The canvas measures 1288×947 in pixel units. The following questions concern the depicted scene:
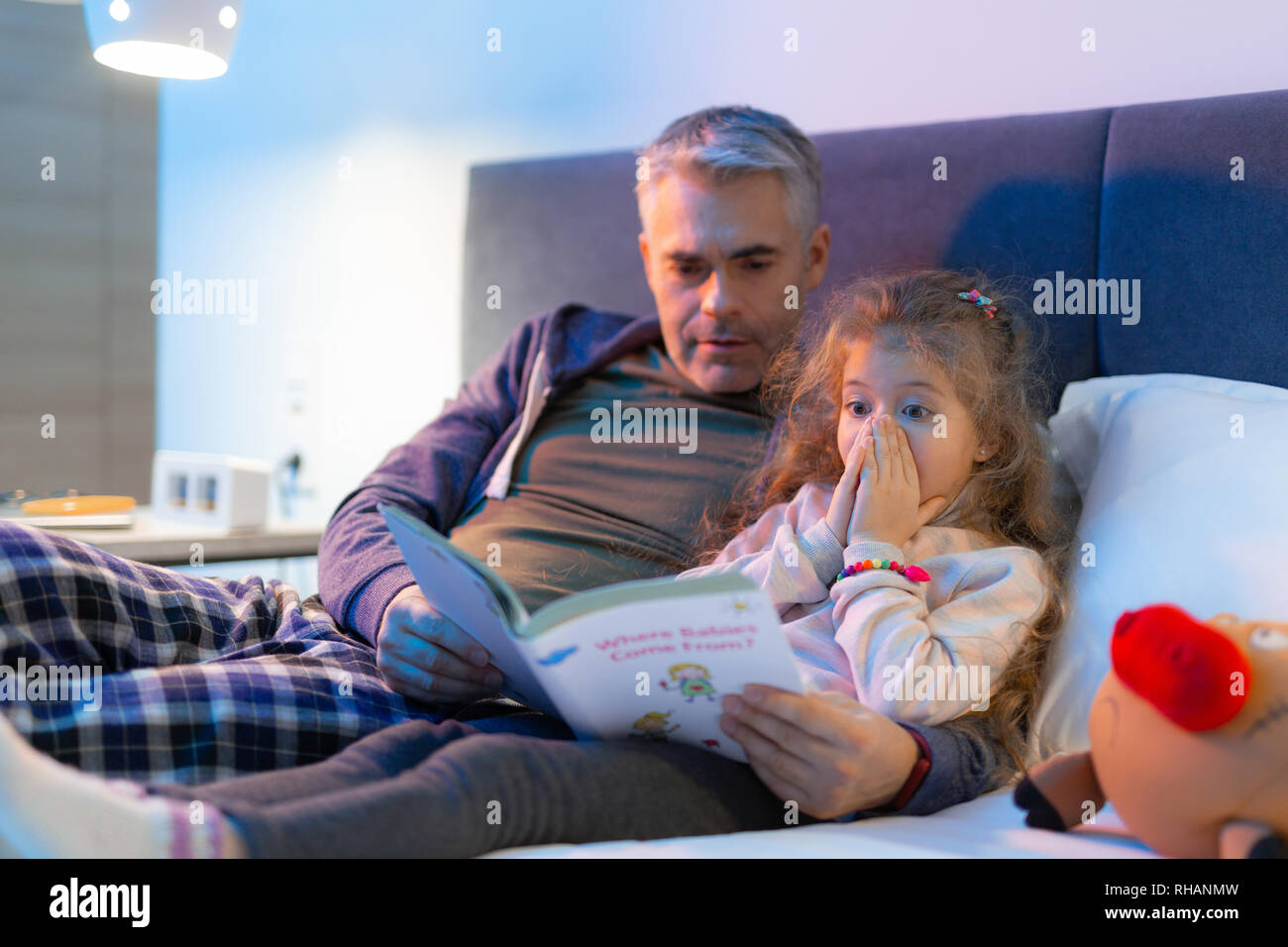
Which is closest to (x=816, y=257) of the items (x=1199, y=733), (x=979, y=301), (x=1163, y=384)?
(x=979, y=301)

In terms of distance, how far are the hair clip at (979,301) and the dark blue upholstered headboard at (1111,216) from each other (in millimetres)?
220

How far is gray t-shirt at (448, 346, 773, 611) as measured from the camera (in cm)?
137

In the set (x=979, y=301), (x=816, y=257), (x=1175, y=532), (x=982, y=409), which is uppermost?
(x=816, y=257)

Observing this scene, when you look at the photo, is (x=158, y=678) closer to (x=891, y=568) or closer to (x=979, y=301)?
(x=891, y=568)

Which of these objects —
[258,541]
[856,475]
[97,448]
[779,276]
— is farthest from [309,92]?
[856,475]

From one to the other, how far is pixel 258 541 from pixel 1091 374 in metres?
1.28

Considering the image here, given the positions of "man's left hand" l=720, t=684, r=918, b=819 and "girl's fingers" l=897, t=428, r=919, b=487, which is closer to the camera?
"man's left hand" l=720, t=684, r=918, b=819

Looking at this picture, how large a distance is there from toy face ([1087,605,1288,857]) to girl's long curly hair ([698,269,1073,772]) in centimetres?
27

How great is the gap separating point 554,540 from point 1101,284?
2.50 ft

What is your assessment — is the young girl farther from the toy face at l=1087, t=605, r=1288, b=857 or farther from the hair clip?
the toy face at l=1087, t=605, r=1288, b=857

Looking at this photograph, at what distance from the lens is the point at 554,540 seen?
141cm

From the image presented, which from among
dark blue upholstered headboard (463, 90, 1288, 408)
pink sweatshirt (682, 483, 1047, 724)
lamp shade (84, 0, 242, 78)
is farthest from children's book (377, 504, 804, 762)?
lamp shade (84, 0, 242, 78)

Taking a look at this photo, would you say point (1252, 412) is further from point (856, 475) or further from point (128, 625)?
point (128, 625)

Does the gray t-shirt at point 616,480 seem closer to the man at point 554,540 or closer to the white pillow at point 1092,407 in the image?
the man at point 554,540
